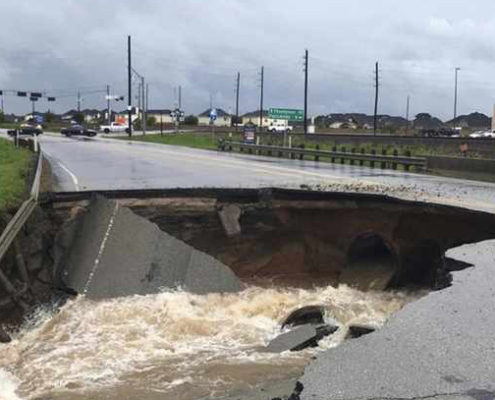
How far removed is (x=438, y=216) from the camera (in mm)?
13672

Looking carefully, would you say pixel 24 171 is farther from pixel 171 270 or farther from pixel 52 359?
pixel 52 359

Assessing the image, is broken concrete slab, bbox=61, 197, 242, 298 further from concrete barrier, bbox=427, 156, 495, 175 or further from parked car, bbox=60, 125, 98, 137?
parked car, bbox=60, 125, 98, 137

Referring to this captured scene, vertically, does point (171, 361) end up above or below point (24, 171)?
below

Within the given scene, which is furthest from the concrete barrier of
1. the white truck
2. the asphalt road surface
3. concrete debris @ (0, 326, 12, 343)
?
the white truck

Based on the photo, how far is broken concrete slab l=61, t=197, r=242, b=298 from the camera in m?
12.0

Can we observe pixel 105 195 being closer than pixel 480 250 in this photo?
No

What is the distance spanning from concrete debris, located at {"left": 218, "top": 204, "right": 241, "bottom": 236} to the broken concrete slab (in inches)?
68.2

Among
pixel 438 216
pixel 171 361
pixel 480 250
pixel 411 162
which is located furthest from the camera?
pixel 411 162

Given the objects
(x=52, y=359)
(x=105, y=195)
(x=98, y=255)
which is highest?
(x=105, y=195)

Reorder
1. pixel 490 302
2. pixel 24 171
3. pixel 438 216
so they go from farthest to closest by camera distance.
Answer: pixel 24 171 → pixel 438 216 → pixel 490 302

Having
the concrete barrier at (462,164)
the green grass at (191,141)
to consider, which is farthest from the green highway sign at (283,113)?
the concrete barrier at (462,164)

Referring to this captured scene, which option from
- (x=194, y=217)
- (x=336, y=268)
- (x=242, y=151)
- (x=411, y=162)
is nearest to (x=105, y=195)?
(x=194, y=217)

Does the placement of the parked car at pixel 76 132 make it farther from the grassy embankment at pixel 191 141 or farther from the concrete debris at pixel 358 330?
the concrete debris at pixel 358 330

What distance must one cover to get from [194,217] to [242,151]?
1206 inches
